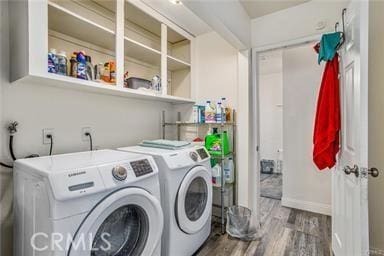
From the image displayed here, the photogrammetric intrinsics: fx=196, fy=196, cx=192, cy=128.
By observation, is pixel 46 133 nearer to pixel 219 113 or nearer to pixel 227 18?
pixel 219 113

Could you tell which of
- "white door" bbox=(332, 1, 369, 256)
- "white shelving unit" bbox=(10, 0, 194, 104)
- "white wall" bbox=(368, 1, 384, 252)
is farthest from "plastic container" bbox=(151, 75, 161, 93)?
"white wall" bbox=(368, 1, 384, 252)

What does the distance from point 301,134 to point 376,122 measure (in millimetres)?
1048

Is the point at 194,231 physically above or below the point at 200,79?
below

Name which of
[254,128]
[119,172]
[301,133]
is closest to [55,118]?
[119,172]

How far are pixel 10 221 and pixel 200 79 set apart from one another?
222 cm

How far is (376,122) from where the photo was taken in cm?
157

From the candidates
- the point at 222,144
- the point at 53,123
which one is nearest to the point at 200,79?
the point at 222,144

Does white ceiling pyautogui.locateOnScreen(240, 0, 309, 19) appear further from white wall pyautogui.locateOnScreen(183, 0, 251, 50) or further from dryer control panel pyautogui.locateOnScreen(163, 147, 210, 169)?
dryer control panel pyautogui.locateOnScreen(163, 147, 210, 169)

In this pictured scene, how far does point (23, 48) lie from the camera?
1206mm

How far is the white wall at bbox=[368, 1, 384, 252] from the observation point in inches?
61.2

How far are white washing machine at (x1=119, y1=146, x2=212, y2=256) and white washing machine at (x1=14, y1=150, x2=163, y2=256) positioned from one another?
164mm

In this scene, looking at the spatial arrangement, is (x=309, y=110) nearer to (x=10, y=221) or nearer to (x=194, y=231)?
(x=194, y=231)

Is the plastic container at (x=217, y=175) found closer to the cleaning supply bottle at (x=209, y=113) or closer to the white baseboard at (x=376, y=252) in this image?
the cleaning supply bottle at (x=209, y=113)

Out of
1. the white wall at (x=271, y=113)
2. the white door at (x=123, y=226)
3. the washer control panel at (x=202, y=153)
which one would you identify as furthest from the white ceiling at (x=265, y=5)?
the white wall at (x=271, y=113)
